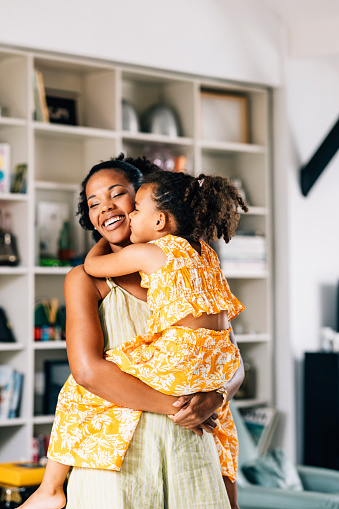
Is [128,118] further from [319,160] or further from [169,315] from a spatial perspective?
[169,315]

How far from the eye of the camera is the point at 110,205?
1.85 metres

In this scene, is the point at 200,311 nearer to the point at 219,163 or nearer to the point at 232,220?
the point at 232,220

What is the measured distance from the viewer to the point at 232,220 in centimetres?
178

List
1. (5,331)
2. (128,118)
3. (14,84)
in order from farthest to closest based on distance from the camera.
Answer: (128,118), (14,84), (5,331)

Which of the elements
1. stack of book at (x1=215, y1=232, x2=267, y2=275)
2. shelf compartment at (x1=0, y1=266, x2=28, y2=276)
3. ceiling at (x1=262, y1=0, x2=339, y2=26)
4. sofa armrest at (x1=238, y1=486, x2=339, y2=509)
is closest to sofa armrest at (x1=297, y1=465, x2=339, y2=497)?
sofa armrest at (x1=238, y1=486, x2=339, y2=509)

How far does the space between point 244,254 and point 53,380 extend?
1.45 m

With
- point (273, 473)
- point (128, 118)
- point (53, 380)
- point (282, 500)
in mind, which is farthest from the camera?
point (128, 118)

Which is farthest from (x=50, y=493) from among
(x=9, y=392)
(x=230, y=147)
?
(x=230, y=147)

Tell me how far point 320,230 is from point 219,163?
2.68ft

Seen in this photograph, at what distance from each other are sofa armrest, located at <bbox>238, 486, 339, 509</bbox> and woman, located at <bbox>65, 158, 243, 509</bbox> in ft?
6.37

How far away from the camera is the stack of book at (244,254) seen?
4.89 meters

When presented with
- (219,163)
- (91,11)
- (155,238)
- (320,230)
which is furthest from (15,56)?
(155,238)

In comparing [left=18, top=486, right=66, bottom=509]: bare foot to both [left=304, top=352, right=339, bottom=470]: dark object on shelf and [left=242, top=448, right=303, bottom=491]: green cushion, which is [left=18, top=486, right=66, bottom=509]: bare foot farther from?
[left=304, top=352, right=339, bottom=470]: dark object on shelf

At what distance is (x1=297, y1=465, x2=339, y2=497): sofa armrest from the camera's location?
157 inches
